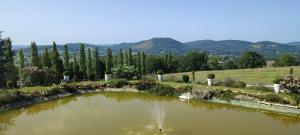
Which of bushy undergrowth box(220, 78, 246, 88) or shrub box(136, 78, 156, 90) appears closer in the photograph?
bushy undergrowth box(220, 78, 246, 88)

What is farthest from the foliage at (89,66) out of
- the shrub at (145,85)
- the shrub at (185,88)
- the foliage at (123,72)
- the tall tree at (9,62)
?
the shrub at (185,88)

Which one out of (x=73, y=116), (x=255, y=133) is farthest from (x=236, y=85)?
(x=73, y=116)

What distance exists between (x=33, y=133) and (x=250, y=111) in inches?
464

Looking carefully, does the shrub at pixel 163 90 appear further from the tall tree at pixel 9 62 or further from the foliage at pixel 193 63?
the foliage at pixel 193 63

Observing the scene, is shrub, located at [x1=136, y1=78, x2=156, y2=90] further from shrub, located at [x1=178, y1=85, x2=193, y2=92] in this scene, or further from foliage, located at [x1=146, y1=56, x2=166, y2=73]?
foliage, located at [x1=146, y1=56, x2=166, y2=73]

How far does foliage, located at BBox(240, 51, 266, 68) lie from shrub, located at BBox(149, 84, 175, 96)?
35.5 meters

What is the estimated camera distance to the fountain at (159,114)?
16422 millimetres

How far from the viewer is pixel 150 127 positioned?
15984 mm

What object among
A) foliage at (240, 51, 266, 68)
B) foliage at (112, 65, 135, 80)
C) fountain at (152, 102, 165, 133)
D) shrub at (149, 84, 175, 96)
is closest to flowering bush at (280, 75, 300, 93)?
fountain at (152, 102, 165, 133)

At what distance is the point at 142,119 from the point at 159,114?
56.3 inches

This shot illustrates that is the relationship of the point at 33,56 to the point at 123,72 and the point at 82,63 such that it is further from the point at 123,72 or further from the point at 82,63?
the point at 123,72

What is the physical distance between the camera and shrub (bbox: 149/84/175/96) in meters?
24.5

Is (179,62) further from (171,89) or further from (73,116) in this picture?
(73,116)

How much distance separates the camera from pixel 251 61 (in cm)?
5712
